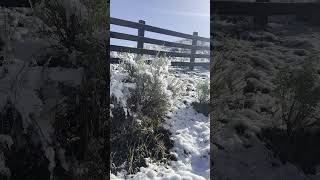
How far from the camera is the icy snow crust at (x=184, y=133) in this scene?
2.73 meters

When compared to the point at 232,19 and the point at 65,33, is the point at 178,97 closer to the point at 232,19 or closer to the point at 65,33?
the point at 232,19

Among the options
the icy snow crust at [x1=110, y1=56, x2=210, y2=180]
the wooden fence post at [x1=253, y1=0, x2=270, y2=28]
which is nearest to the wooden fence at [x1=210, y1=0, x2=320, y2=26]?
the wooden fence post at [x1=253, y1=0, x2=270, y2=28]

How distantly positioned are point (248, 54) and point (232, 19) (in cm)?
25

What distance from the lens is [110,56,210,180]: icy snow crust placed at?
273cm

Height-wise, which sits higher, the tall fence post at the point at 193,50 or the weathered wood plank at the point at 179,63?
the tall fence post at the point at 193,50

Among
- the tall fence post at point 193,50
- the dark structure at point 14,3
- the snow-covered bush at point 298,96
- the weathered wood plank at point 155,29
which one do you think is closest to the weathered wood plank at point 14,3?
the dark structure at point 14,3

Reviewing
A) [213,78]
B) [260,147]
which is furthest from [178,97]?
[260,147]

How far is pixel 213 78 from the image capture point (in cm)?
256

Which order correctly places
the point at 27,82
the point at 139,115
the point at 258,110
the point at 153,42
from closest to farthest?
the point at 27,82 → the point at 258,110 → the point at 139,115 → the point at 153,42

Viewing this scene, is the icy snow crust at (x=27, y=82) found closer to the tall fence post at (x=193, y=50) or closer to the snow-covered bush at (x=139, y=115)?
the snow-covered bush at (x=139, y=115)

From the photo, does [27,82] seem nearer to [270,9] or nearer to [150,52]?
[150,52]

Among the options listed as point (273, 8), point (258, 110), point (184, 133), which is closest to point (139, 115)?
point (184, 133)

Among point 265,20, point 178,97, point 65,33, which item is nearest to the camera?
point 65,33

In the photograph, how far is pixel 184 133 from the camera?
9.80 ft
